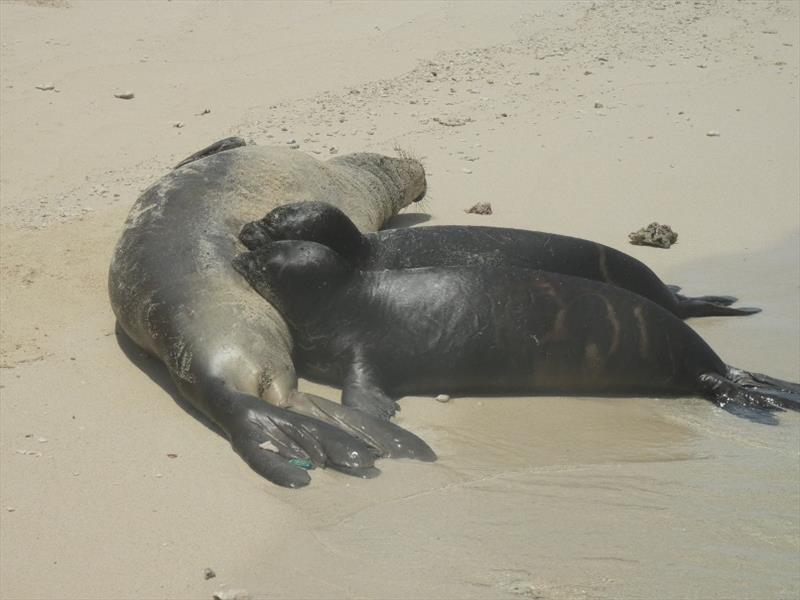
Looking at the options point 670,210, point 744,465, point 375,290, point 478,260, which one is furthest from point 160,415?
point 670,210

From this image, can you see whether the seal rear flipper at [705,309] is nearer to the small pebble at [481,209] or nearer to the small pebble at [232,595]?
the small pebble at [481,209]

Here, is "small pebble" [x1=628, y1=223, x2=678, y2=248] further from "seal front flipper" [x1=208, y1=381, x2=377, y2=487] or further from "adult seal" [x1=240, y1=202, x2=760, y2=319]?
"seal front flipper" [x1=208, y1=381, x2=377, y2=487]

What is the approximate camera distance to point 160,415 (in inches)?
190

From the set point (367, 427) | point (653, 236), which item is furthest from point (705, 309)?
point (367, 427)

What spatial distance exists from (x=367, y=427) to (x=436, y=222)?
353cm

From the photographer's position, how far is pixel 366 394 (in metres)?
5.11

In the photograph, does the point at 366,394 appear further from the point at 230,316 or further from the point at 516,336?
the point at 516,336

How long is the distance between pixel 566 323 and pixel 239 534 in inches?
91.0

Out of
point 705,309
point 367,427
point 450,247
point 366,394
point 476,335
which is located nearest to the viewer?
point 367,427

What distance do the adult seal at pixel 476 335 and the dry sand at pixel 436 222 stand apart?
0.57 ft

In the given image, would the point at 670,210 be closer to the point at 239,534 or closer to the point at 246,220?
the point at 246,220

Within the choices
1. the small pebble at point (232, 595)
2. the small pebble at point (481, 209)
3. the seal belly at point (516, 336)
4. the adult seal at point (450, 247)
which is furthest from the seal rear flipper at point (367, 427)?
the small pebble at point (481, 209)

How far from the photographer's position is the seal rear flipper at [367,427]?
14.7ft

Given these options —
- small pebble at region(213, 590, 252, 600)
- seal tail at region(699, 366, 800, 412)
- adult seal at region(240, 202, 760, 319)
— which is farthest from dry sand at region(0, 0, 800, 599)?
adult seal at region(240, 202, 760, 319)
